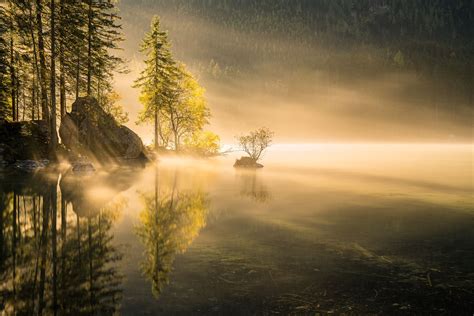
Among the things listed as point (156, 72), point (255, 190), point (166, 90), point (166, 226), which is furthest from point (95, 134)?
point (166, 226)

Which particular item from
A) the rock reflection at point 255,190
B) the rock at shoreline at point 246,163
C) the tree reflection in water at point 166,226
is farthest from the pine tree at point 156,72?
the tree reflection in water at point 166,226

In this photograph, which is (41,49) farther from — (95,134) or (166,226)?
(166,226)

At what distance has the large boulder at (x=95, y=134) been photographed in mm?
35125

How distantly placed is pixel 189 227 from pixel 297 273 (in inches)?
184

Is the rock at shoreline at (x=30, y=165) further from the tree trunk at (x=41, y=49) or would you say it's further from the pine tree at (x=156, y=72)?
the pine tree at (x=156, y=72)

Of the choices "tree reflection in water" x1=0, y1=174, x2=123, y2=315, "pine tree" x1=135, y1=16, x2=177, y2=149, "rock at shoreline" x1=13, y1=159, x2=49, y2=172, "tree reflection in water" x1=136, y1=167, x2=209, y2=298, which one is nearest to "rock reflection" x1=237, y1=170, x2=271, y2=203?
"tree reflection in water" x1=136, y1=167, x2=209, y2=298

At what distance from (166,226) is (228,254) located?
3.21m

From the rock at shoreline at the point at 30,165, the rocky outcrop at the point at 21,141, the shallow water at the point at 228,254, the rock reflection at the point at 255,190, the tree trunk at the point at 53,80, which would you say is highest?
the tree trunk at the point at 53,80

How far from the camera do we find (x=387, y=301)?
657cm

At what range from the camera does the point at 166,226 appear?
11586 mm

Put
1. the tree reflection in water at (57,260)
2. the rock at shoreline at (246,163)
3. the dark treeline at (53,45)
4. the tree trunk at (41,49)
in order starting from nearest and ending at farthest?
the tree reflection in water at (57,260) → the tree trunk at (41,49) → the dark treeline at (53,45) → the rock at shoreline at (246,163)

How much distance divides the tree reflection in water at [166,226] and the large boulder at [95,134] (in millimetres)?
20054

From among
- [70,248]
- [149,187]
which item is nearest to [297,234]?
[70,248]

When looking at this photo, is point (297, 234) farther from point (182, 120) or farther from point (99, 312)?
point (182, 120)
